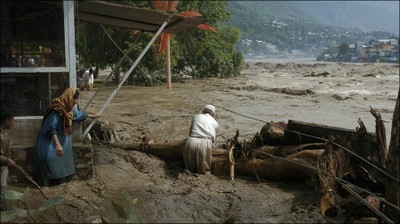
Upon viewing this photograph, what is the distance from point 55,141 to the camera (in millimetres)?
5848

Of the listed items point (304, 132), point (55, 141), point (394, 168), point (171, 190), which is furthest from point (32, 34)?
point (394, 168)

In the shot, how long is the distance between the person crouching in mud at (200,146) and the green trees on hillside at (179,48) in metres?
11.0

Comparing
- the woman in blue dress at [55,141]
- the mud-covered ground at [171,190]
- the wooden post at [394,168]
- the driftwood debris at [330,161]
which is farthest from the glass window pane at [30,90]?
the wooden post at [394,168]

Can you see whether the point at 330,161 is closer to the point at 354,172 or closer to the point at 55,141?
the point at 354,172

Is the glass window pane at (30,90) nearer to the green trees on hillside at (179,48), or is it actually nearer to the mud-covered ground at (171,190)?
the mud-covered ground at (171,190)

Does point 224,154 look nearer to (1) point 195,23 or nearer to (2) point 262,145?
(2) point 262,145

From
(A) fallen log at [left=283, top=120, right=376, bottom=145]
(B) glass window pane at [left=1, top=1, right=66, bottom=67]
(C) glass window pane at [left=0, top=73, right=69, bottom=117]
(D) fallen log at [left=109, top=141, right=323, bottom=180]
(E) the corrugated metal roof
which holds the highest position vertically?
(E) the corrugated metal roof

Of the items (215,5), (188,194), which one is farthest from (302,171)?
(215,5)

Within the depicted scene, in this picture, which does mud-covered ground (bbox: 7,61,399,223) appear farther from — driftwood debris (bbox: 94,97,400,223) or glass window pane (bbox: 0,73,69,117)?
glass window pane (bbox: 0,73,69,117)

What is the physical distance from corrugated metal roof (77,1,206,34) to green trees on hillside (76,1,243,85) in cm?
950

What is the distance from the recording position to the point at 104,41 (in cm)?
2291

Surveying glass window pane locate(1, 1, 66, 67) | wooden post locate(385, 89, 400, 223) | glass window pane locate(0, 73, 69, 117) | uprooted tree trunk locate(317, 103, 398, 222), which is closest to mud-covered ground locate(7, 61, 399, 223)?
uprooted tree trunk locate(317, 103, 398, 222)

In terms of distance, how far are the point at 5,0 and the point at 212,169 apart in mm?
3844

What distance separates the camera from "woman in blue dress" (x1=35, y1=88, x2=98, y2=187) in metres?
5.89
